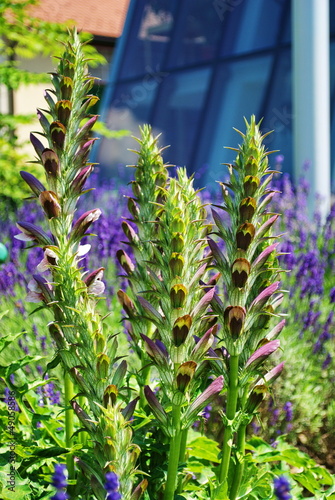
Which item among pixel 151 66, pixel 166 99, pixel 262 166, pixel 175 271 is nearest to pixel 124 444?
pixel 175 271

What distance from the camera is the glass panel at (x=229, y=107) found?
8477 millimetres

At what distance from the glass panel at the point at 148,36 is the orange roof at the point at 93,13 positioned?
31.1ft

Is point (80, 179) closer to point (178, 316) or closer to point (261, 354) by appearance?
point (178, 316)

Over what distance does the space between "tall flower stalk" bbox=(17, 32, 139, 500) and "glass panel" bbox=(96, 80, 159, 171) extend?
8467 mm

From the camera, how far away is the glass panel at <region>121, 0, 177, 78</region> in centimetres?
1054

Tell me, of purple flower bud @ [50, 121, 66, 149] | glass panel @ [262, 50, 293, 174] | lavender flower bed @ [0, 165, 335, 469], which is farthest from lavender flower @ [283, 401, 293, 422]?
glass panel @ [262, 50, 293, 174]

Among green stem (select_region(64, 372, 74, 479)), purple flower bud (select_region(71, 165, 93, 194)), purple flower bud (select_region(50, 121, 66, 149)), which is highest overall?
purple flower bud (select_region(50, 121, 66, 149))

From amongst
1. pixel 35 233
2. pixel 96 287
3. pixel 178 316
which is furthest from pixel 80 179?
pixel 178 316

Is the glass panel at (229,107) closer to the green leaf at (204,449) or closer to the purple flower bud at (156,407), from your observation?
the green leaf at (204,449)

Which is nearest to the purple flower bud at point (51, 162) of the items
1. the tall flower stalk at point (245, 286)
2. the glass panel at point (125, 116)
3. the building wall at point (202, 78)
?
the tall flower stalk at point (245, 286)

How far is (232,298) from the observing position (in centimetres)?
174

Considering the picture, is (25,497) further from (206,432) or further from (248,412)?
(206,432)

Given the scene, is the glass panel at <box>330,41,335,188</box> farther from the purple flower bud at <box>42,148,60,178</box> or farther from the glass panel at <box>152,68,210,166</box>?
the purple flower bud at <box>42,148,60,178</box>

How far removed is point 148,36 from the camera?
425 inches
